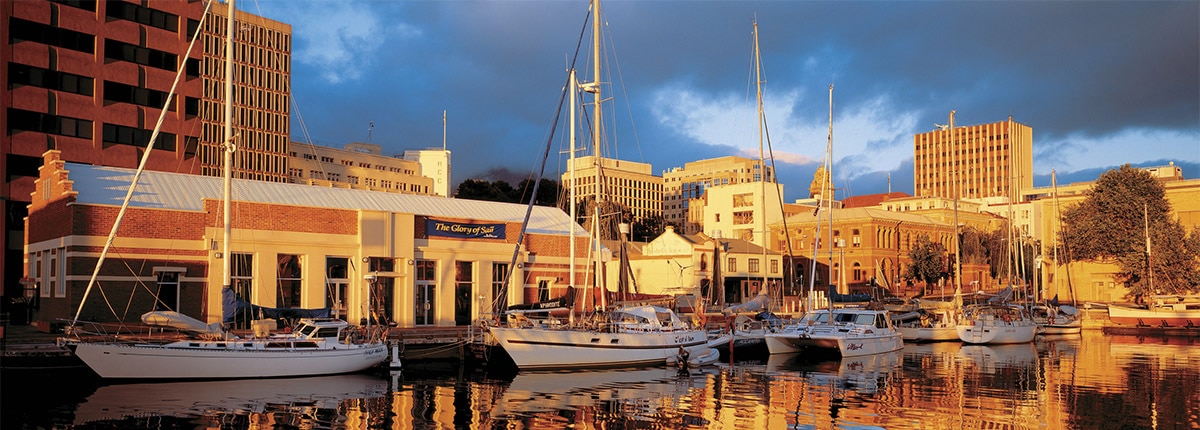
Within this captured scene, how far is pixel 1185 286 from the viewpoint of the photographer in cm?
8250

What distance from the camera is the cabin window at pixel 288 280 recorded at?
45406 mm

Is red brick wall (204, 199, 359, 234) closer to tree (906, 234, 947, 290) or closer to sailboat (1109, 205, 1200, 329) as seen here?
sailboat (1109, 205, 1200, 329)

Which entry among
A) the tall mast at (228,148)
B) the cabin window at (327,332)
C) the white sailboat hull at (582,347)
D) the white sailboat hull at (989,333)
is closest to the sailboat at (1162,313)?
the white sailboat hull at (989,333)

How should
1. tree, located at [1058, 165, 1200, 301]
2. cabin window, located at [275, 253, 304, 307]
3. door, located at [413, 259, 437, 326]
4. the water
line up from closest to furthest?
the water
cabin window, located at [275, 253, 304, 307]
door, located at [413, 259, 437, 326]
tree, located at [1058, 165, 1200, 301]

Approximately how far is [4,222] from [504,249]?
37.4 meters

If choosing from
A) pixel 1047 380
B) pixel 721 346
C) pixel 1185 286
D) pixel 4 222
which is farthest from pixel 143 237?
pixel 1185 286

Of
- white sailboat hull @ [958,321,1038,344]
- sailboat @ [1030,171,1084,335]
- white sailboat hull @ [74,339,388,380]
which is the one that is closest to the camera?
→ white sailboat hull @ [74,339,388,380]

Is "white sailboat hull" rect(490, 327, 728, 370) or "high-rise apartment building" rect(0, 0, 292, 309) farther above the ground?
"high-rise apartment building" rect(0, 0, 292, 309)

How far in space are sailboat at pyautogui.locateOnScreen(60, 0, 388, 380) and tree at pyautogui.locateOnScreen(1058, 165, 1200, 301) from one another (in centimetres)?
6964

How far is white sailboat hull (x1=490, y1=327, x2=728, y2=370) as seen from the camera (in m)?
38.2

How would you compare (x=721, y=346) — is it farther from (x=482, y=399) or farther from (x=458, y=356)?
(x=482, y=399)

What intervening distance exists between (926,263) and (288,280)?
8406 centimetres

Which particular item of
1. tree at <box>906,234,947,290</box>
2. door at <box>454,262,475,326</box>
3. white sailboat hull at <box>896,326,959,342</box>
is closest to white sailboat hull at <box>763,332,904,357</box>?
white sailboat hull at <box>896,326,959,342</box>

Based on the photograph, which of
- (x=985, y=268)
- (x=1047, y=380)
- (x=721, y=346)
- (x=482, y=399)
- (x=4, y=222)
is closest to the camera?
(x=482, y=399)
